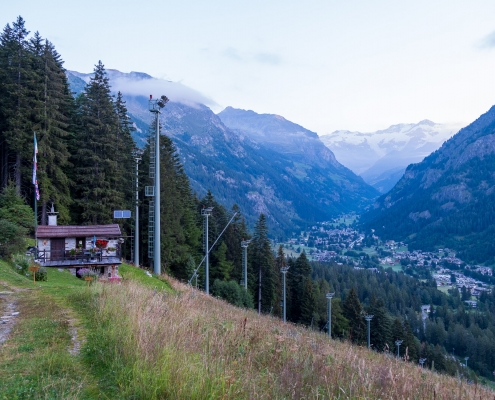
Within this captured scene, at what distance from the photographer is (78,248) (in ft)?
88.0

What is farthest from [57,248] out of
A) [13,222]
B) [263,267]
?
[263,267]

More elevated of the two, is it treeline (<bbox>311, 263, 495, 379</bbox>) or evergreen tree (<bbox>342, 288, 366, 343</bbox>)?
evergreen tree (<bbox>342, 288, 366, 343</bbox>)

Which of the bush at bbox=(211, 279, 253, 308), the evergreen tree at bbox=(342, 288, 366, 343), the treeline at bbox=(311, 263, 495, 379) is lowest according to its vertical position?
the treeline at bbox=(311, 263, 495, 379)

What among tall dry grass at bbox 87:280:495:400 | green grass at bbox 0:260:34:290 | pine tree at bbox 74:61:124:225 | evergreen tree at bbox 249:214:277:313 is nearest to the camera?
tall dry grass at bbox 87:280:495:400

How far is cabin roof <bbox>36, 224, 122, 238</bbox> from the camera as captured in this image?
26141 mm

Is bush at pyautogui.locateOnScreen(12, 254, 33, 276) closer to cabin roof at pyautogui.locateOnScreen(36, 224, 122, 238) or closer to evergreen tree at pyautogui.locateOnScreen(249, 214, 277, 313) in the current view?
cabin roof at pyautogui.locateOnScreen(36, 224, 122, 238)

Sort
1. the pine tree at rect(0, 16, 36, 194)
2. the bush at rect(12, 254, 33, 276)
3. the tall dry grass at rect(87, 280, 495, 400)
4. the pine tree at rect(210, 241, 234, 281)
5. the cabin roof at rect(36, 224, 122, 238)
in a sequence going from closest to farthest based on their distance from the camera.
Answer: the tall dry grass at rect(87, 280, 495, 400) < the bush at rect(12, 254, 33, 276) < the cabin roof at rect(36, 224, 122, 238) < the pine tree at rect(0, 16, 36, 194) < the pine tree at rect(210, 241, 234, 281)

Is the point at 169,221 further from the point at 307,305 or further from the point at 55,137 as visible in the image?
the point at 307,305

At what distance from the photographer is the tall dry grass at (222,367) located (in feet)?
14.8

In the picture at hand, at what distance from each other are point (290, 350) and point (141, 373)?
3.42 metres

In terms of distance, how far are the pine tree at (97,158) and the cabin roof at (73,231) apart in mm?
5067

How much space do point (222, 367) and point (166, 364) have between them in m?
0.92

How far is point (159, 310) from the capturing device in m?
7.80

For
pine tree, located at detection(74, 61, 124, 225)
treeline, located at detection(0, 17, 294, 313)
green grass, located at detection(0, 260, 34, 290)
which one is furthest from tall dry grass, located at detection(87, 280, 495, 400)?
pine tree, located at detection(74, 61, 124, 225)
